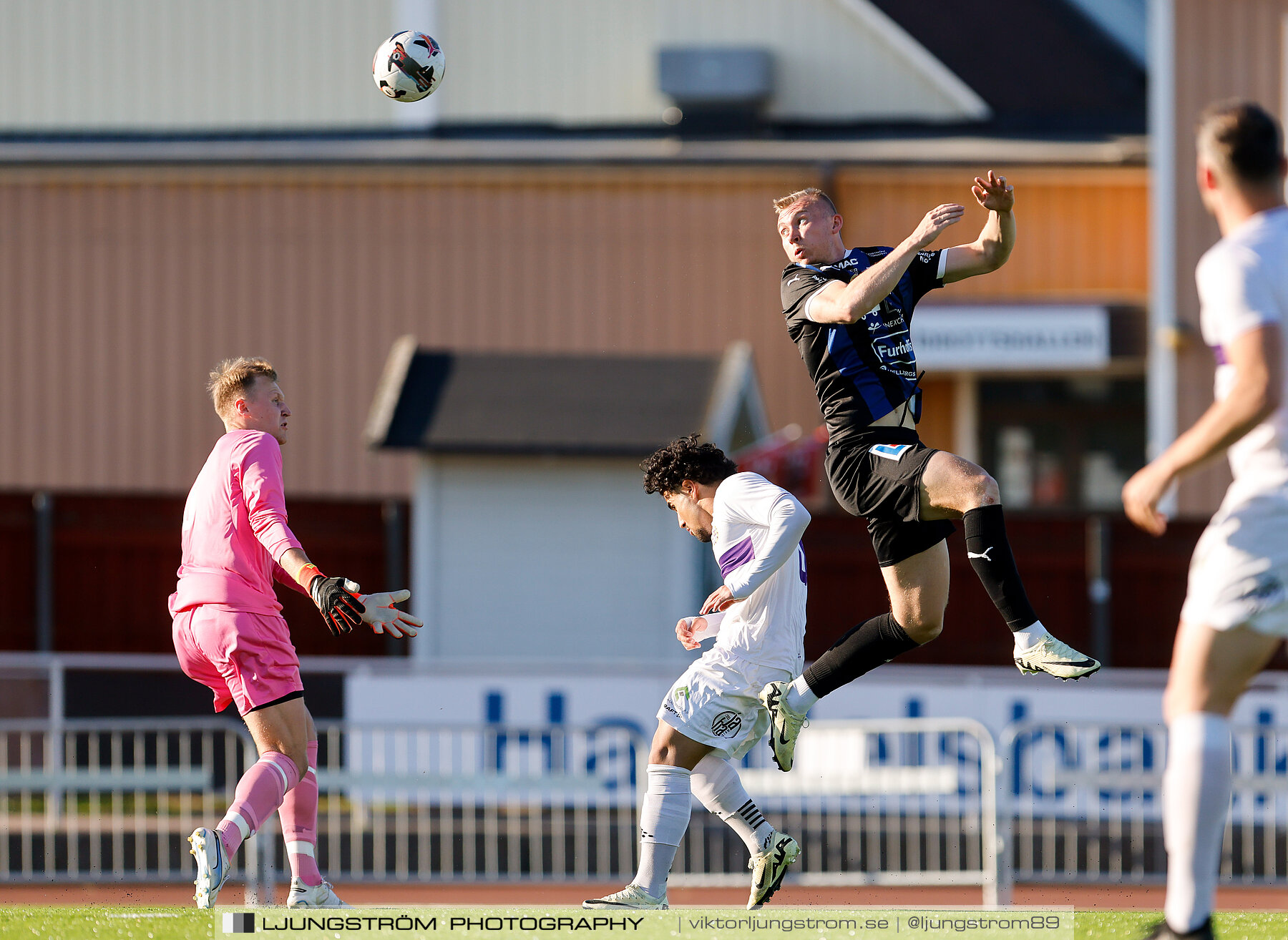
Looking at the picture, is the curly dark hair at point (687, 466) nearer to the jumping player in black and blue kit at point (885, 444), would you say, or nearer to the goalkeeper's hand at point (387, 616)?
the jumping player in black and blue kit at point (885, 444)

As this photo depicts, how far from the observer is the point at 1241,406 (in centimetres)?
392

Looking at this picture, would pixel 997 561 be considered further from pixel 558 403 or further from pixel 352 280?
pixel 352 280

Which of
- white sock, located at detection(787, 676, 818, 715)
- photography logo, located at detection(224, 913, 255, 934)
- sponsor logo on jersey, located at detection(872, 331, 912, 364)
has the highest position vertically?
sponsor logo on jersey, located at detection(872, 331, 912, 364)

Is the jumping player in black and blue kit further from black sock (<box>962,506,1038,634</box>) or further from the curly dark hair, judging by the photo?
the curly dark hair

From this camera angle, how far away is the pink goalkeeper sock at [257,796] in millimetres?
5395

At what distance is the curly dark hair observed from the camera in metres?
5.93

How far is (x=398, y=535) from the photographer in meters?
18.7

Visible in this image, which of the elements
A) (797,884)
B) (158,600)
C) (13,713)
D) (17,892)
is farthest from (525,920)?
(158,600)

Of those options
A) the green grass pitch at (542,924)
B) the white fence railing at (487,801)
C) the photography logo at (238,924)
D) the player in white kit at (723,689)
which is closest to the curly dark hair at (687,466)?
the player in white kit at (723,689)

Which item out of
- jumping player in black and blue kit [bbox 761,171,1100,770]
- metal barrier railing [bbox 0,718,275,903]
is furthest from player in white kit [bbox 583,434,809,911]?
metal barrier railing [bbox 0,718,275,903]

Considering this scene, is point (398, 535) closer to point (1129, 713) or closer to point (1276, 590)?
point (1129, 713)

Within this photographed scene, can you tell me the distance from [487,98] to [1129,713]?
10.8 metres

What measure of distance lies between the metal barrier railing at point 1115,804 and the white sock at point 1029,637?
19.5 feet

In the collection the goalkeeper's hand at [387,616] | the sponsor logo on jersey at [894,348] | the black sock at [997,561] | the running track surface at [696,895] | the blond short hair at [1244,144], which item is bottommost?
the running track surface at [696,895]
